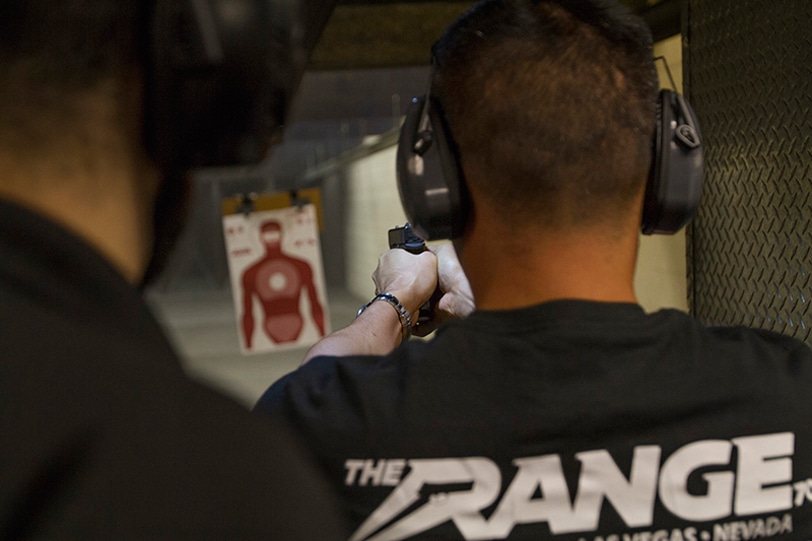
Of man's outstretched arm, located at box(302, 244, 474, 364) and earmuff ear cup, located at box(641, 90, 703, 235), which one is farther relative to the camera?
man's outstretched arm, located at box(302, 244, 474, 364)

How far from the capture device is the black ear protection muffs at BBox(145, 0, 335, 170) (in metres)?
0.50

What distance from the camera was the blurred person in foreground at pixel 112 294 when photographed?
1.16 feet

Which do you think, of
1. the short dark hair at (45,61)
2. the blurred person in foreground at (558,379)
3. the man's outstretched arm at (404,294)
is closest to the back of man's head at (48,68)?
the short dark hair at (45,61)

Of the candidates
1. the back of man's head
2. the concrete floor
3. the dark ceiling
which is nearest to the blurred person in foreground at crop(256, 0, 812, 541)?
the back of man's head

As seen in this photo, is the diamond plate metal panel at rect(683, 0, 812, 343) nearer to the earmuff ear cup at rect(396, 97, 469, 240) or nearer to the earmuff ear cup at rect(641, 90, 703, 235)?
the earmuff ear cup at rect(641, 90, 703, 235)

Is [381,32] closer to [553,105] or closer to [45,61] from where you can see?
[553,105]

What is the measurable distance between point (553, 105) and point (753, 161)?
34.6 inches

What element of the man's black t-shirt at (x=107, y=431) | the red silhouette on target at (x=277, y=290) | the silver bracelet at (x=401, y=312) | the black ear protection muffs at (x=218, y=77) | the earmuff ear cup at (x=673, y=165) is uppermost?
the black ear protection muffs at (x=218, y=77)

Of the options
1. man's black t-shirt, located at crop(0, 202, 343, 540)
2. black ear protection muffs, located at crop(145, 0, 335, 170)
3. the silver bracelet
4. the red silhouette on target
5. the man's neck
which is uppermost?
black ear protection muffs, located at crop(145, 0, 335, 170)

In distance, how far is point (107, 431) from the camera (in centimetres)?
36

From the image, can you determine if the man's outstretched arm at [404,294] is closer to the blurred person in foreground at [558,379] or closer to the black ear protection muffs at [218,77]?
the blurred person in foreground at [558,379]

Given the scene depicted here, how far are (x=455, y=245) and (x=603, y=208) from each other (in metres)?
0.19

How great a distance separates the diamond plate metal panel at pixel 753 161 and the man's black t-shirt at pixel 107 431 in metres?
1.31

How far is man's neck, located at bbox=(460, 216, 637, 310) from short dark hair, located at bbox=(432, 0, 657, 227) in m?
0.02
